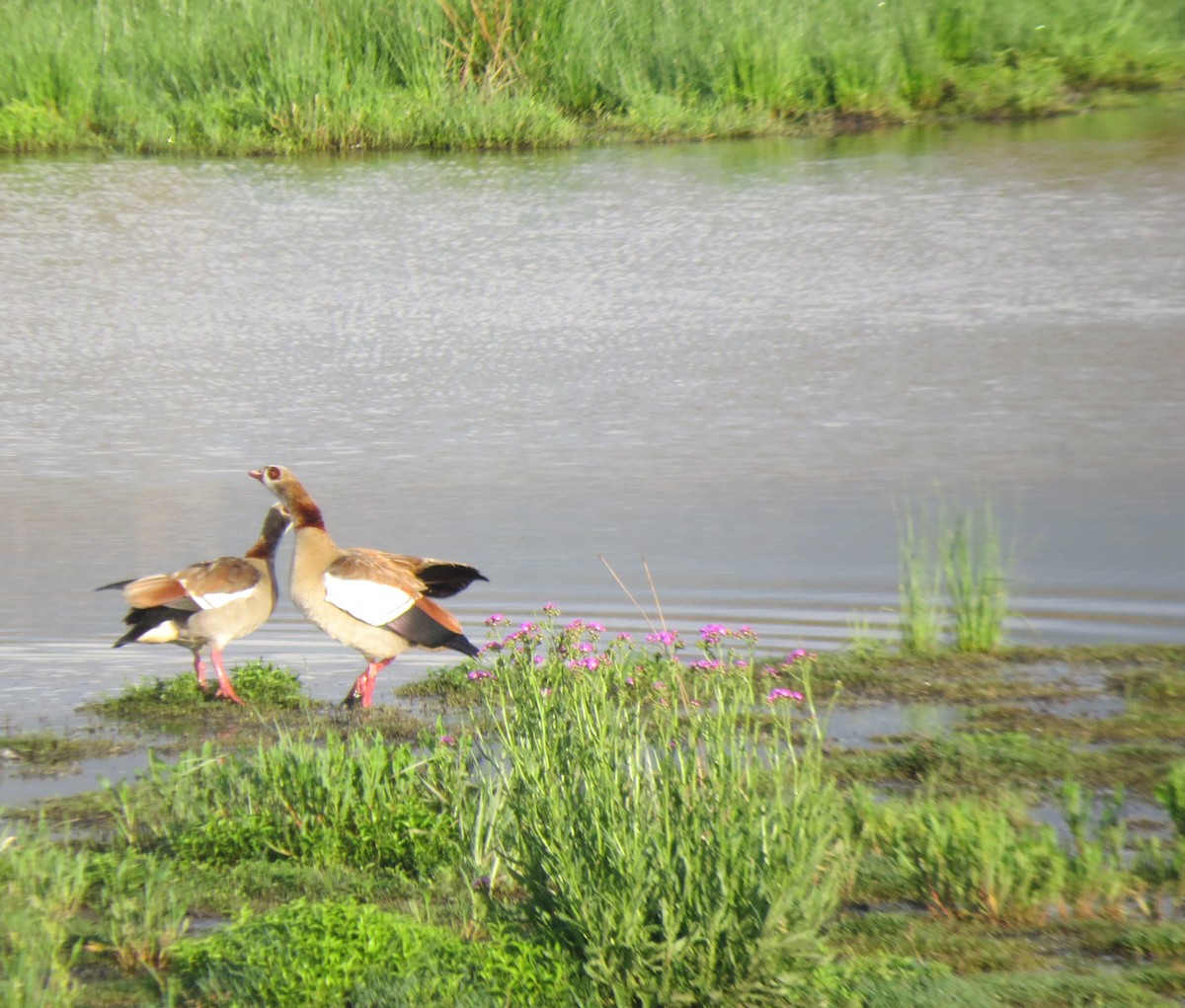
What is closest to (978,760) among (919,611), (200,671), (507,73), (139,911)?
(919,611)

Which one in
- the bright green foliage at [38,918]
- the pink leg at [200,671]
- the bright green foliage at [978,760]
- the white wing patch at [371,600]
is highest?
the white wing patch at [371,600]

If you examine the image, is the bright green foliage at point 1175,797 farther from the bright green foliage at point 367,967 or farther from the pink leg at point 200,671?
the pink leg at point 200,671

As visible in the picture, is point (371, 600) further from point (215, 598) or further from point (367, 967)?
point (367, 967)

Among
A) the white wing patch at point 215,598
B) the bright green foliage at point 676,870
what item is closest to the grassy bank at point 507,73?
the white wing patch at point 215,598

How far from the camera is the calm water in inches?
332

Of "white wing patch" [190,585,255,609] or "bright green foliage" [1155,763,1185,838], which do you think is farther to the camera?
"white wing patch" [190,585,255,609]

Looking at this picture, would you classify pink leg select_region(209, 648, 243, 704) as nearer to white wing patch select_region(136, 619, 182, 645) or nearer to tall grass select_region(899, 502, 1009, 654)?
white wing patch select_region(136, 619, 182, 645)

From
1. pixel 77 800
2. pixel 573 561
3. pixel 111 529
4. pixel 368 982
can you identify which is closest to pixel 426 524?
pixel 573 561

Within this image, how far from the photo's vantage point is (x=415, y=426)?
11.3 meters

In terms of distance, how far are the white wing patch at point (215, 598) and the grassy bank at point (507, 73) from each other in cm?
1449

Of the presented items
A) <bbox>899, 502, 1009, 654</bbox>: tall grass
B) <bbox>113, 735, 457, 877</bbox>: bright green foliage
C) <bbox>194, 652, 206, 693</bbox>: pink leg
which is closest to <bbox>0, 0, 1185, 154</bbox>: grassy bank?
<bbox>899, 502, 1009, 654</bbox>: tall grass

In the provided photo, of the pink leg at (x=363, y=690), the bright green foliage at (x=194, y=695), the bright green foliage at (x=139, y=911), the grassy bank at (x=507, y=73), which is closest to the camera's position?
the bright green foliage at (x=139, y=911)

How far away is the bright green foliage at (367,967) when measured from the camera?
13.3 feet

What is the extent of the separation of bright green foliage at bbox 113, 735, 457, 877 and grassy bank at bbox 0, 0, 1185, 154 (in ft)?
52.8
